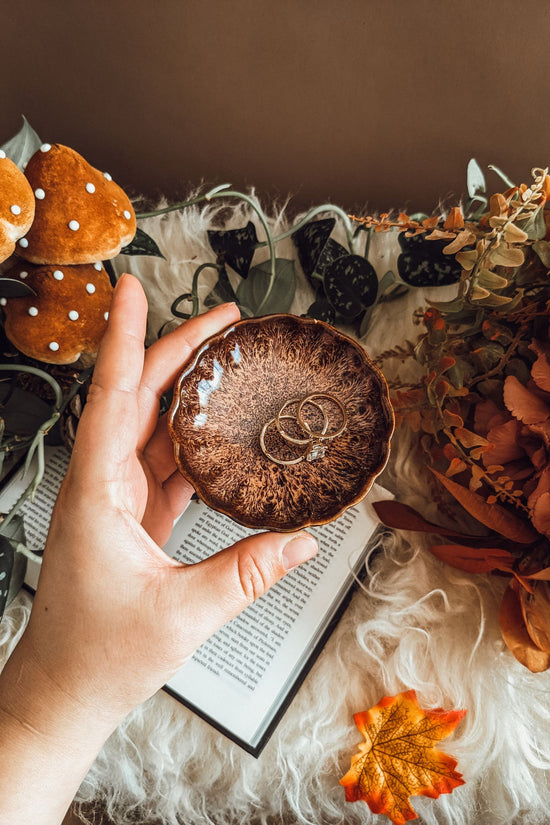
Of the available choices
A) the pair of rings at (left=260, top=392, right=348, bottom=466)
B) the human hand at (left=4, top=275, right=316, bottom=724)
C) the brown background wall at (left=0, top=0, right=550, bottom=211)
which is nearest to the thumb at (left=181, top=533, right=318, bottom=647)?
the human hand at (left=4, top=275, right=316, bottom=724)

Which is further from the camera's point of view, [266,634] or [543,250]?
[266,634]

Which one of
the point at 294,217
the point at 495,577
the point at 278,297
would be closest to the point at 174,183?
the point at 294,217

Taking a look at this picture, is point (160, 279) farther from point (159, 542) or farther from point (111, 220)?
point (159, 542)

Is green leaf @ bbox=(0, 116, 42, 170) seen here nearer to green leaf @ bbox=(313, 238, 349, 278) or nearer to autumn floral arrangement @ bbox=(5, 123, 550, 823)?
autumn floral arrangement @ bbox=(5, 123, 550, 823)

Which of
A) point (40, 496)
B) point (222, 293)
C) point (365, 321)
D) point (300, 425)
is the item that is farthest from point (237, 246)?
point (40, 496)

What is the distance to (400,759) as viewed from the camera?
2.36 ft

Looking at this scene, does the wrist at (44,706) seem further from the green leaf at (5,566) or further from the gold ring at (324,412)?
the gold ring at (324,412)

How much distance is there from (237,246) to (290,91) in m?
0.24

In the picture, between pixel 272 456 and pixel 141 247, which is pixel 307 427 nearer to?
pixel 272 456

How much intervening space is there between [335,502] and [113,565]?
8.5 inches

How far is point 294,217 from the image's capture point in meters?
0.94

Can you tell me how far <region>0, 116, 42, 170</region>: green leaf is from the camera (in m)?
0.66

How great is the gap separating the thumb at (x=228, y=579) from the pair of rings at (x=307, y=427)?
0.34 feet

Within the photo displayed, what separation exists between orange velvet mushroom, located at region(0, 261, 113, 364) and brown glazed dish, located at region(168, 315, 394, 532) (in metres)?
0.11
